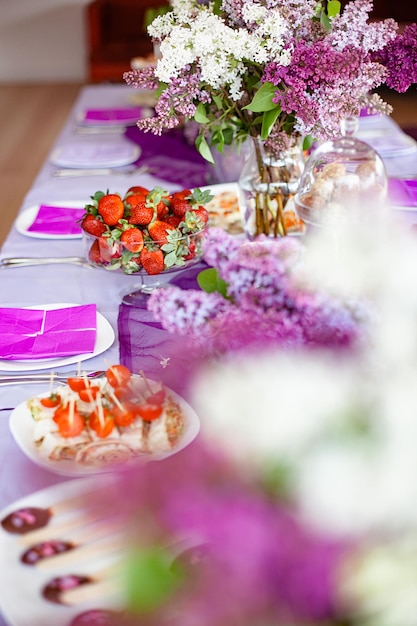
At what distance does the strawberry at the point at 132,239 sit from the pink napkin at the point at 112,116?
5.00 ft

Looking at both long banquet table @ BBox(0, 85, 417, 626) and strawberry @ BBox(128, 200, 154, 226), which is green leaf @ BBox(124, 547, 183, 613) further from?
strawberry @ BBox(128, 200, 154, 226)

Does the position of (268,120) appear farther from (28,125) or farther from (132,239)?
(28,125)

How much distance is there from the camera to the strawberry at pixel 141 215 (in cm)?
131

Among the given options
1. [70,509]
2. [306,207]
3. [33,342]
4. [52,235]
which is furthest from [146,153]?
[70,509]

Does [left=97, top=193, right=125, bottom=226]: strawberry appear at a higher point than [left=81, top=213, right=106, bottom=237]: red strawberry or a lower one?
higher

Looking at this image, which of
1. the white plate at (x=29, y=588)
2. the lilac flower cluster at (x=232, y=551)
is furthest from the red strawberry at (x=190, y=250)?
the lilac flower cluster at (x=232, y=551)

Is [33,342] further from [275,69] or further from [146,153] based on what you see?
[146,153]

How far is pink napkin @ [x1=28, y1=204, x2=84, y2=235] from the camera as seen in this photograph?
1.68 m

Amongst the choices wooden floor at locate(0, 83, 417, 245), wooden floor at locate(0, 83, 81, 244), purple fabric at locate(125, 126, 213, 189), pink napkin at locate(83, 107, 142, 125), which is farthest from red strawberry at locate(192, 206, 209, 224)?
wooden floor at locate(0, 83, 417, 245)

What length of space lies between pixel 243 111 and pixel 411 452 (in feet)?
3.83

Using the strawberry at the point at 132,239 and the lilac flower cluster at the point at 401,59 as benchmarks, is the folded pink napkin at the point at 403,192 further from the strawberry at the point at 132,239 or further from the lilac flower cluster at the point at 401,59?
the strawberry at the point at 132,239

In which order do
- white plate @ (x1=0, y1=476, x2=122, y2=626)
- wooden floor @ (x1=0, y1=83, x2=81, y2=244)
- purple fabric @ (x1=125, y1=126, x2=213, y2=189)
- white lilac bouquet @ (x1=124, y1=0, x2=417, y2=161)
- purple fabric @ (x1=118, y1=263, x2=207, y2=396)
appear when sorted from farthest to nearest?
wooden floor @ (x1=0, y1=83, x2=81, y2=244) < purple fabric @ (x1=125, y1=126, x2=213, y2=189) < white lilac bouquet @ (x1=124, y1=0, x2=417, y2=161) < purple fabric @ (x1=118, y1=263, x2=207, y2=396) < white plate @ (x1=0, y1=476, x2=122, y2=626)

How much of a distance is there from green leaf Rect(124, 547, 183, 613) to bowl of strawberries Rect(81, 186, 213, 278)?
924mm

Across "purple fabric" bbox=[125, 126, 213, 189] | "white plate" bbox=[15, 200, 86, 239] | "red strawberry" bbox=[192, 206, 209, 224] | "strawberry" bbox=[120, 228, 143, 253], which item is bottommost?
"purple fabric" bbox=[125, 126, 213, 189]
